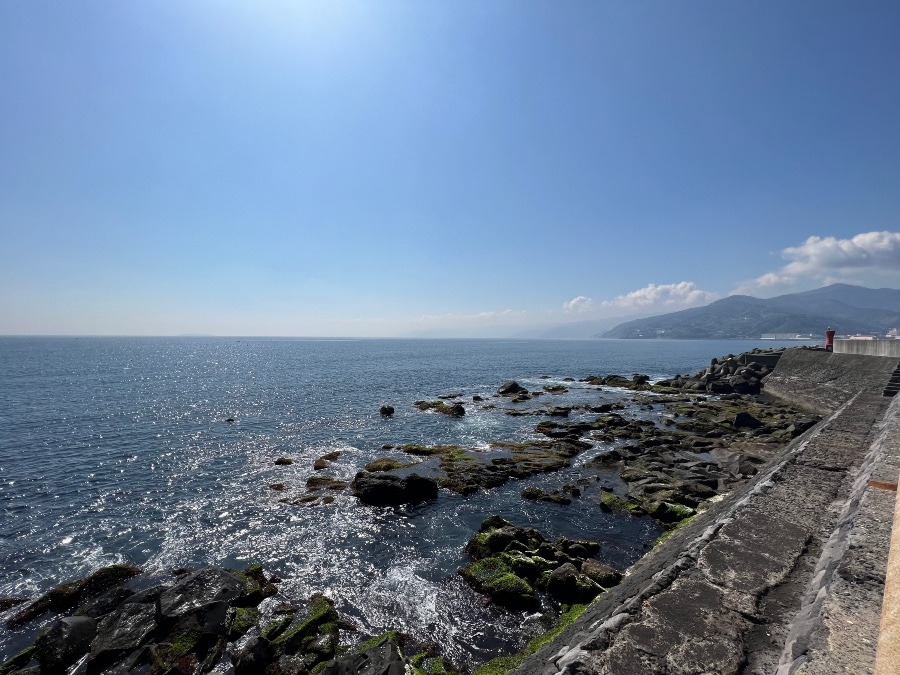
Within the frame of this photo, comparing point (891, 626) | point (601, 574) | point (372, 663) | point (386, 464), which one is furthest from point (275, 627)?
point (386, 464)

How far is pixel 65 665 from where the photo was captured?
407 inches

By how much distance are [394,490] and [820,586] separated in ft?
55.6

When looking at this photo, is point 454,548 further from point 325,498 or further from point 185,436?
point 185,436

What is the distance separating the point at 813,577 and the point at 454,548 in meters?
11.7

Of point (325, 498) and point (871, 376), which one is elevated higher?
point (871, 376)

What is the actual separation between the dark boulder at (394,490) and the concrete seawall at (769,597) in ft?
39.5

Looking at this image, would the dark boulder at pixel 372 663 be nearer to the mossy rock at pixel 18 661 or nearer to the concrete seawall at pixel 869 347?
the mossy rock at pixel 18 661

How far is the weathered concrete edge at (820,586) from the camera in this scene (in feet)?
15.6

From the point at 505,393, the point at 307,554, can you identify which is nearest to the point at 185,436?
the point at 307,554

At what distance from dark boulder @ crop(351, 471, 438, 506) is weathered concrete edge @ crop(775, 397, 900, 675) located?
1607cm

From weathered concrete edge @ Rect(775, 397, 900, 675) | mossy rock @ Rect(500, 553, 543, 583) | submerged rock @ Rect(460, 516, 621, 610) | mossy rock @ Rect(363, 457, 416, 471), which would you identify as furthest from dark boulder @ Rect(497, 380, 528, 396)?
weathered concrete edge @ Rect(775, 397, 900, 675)

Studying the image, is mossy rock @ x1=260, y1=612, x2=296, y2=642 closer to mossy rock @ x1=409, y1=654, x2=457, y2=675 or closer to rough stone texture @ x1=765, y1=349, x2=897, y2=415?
mossy rock @ x1=409, y1=654, x2=457, y2=675

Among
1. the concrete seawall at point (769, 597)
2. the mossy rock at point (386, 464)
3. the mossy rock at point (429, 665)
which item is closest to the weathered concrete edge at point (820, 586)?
the concrete seawall at point (769, 597)

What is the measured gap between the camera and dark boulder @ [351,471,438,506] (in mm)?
20234
